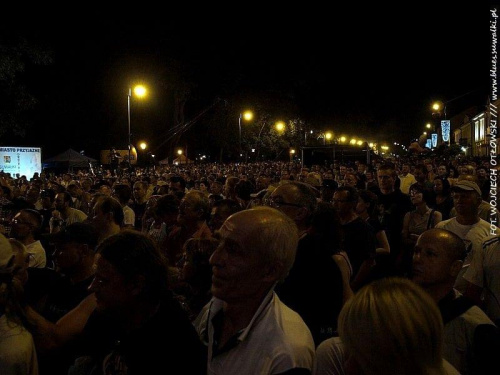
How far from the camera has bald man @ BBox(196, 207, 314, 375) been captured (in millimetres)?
2355

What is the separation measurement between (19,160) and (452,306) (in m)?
25.9

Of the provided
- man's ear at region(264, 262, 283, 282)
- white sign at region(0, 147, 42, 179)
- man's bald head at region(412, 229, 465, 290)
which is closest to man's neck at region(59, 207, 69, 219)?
man's bald head at region(412, 229, 465, 290)

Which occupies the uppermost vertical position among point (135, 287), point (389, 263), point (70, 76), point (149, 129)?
point (70, 76)

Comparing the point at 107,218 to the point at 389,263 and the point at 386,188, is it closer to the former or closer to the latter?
the point at 389,263

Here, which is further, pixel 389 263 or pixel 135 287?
pixel 389 263

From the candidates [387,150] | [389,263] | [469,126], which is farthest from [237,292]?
[387,150]

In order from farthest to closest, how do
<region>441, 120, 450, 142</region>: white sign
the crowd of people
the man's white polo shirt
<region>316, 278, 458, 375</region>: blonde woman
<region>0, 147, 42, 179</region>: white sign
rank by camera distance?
<region>441, 120, 450, 142</region>: white sign, <region>0, 147, 42, 179</region>: white sign, the man's white polo shirt, the crowd of people, <region>316, 278, 458, 375</region>: blonde woman

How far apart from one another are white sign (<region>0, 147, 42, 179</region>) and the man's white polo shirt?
25.6 m

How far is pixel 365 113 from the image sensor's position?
64.3 metres

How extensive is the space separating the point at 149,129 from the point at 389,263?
49.3m

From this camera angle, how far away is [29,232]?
6043 mm

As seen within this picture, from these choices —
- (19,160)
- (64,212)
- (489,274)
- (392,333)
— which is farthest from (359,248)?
(19,160)

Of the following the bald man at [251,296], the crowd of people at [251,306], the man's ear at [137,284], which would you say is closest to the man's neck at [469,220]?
the crowd of people at [251,306]

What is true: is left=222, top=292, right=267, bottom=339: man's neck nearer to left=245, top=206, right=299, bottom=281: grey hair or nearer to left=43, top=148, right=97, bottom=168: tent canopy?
left=245, top=206, right=299, bottom=281: grey hair
